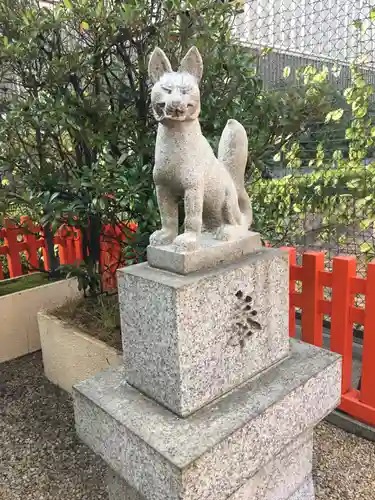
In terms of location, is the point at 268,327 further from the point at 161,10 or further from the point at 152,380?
the point at 161,10

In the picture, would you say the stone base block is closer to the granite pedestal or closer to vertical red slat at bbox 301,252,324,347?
the granite pedestal

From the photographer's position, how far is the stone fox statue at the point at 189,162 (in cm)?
134

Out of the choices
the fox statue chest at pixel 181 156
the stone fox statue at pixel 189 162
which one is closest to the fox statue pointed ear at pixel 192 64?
the stone fox statue at pixel 189 162

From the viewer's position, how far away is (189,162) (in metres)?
1.40

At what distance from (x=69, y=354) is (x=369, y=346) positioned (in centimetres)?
188

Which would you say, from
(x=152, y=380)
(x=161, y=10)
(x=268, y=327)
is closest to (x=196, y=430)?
(x=152, y=380)

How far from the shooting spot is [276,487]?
1.66m

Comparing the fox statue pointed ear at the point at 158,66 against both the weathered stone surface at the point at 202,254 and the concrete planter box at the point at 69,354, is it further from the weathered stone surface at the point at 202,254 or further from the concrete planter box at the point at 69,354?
the concrete planter box at the point at 69,354

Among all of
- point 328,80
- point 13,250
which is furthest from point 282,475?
point 13,250

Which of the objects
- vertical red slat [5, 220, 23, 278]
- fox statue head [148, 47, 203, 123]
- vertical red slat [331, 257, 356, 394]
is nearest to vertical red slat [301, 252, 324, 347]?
vertical red slat [331, 257, 356, 394]

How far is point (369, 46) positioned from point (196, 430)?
3.16 m

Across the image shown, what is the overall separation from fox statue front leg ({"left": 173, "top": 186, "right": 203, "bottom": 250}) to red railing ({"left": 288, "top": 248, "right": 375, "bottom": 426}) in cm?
111

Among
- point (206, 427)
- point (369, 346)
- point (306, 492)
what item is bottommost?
point (306, 492)

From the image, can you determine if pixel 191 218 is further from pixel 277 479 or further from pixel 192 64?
pixel 277 479
